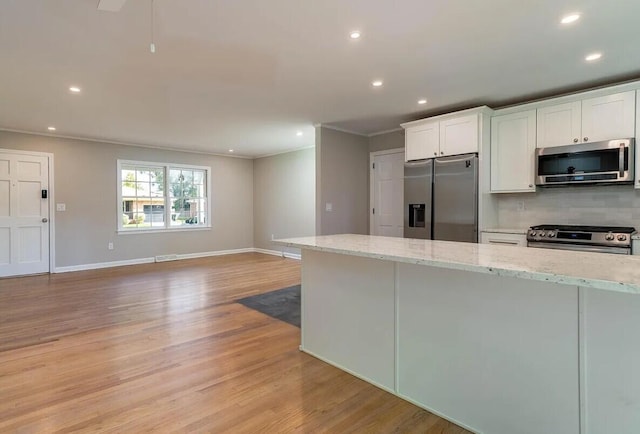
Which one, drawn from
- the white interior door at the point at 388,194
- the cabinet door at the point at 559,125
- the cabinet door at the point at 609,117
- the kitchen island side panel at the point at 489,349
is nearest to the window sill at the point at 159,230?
the white interior door at the point at 388,194

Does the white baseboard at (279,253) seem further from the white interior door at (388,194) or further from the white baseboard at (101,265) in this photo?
the white baseboard at (101,265)

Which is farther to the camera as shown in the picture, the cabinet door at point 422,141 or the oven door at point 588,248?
the cabinet door at point 422,141

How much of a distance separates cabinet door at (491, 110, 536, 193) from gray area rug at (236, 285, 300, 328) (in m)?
2.74

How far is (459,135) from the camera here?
4070mm

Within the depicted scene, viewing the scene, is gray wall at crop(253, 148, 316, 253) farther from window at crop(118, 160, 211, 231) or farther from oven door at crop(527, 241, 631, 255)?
oven door at crop(527, 241, 631, 255)

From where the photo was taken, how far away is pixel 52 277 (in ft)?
18.1

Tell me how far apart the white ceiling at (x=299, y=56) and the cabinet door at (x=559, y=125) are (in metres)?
0.23

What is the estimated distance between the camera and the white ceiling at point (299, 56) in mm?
2156

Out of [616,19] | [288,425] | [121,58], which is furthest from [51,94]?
[616,19]

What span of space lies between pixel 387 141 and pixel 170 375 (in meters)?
4.44

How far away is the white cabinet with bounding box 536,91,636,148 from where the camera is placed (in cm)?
312

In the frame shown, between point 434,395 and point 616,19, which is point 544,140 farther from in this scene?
point 434,395

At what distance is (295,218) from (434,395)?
5671 mm

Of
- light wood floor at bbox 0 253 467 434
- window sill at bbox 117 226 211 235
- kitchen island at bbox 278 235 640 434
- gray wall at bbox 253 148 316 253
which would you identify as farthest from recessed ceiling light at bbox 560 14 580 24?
window sill at bbox 117 226 211 235
